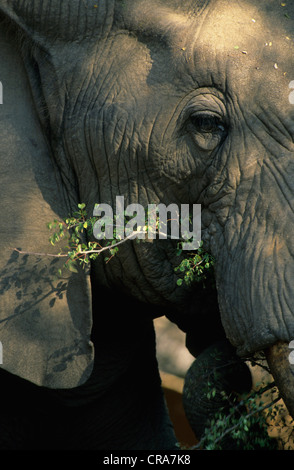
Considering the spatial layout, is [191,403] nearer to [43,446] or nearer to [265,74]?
[43,446]

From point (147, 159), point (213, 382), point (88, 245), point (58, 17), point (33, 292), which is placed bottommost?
point (213, 382)

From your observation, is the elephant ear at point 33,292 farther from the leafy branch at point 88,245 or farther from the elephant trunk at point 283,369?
the elephant trunk at point 283,369

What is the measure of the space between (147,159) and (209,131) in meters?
0.28

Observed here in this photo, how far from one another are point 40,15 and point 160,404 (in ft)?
7.78

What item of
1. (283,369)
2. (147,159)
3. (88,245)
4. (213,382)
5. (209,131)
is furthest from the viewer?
(213,382)

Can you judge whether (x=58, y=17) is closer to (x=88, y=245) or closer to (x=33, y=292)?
(x=88, y=245)

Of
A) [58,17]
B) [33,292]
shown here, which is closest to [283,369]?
[33,292]

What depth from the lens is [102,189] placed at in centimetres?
335

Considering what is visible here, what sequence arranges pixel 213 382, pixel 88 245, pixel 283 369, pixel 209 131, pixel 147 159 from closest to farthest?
pixel 283 369 → pixel 209 131 → pixel 147 159 → pixel 88 245 → pixel 213 382

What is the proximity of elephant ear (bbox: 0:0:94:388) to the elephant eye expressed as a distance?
0.72m

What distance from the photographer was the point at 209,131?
3.06m

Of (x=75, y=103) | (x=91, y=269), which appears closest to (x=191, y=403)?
(x=91, y=269)

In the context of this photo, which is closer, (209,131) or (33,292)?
(209,131)

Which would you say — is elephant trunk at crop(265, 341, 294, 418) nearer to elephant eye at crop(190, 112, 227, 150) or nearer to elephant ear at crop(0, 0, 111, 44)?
elephant eye at crop(190, 112, 227, 150)
